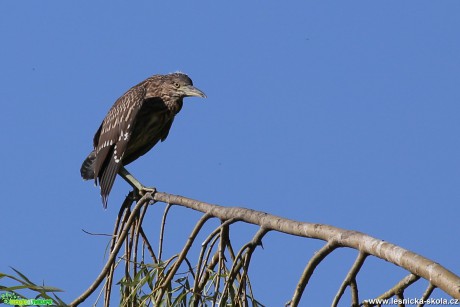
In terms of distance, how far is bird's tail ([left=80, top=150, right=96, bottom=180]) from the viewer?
831 cm

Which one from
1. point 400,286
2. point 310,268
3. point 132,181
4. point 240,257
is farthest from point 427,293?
point 132,181

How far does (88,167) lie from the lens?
332 inches

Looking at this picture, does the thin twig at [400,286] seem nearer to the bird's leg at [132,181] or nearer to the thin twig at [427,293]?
the thin twig at [427,293]

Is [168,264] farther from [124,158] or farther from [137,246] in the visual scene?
[124,158]

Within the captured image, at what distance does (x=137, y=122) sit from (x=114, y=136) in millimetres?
358

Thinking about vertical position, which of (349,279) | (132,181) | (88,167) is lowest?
(349,279)

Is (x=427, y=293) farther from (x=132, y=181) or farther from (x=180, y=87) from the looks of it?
(x=180, y=87)

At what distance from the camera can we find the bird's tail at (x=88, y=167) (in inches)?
327

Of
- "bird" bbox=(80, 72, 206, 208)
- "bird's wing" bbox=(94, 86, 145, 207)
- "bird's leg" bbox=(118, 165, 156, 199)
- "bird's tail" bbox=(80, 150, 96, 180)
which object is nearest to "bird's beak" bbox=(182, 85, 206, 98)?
"bird" bbox=(80, 72, 206, 208)

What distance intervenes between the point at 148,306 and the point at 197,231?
43 centimetres

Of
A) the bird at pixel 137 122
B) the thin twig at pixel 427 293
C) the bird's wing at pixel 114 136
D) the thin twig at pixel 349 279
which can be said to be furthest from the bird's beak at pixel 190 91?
the thin twig at pixel 427 293

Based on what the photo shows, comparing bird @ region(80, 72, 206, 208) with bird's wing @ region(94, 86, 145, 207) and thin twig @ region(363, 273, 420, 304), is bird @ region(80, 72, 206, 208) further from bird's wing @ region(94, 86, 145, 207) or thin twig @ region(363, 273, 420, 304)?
thin twig @ region(363, 273, 420, 304)

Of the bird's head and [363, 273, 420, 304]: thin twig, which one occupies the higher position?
the bird's head

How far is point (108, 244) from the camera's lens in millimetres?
5145
